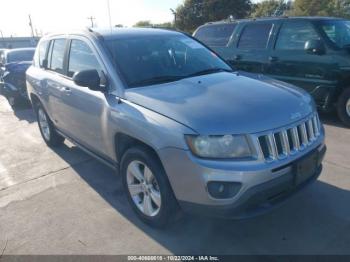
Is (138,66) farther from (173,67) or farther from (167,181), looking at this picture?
(167,181)

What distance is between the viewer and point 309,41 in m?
5.96

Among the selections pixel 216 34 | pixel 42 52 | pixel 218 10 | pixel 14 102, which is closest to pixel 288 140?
pixel 42 52

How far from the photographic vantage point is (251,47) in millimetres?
7125

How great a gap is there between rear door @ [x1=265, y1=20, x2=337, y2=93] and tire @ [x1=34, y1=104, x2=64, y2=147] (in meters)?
4.26

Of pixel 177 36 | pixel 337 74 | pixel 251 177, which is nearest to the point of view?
pixel 251 177

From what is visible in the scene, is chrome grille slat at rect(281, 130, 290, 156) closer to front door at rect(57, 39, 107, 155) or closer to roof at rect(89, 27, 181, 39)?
front door at rect(57, 39, 107, 155)

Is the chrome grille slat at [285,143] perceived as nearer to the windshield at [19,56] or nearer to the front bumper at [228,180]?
the front bumper at [228,180]

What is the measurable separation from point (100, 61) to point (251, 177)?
79.8 inches

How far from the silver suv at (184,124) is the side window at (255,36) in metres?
3.07

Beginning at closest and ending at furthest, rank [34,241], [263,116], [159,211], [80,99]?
1. [263,116]
2. [159,211]
3. [34,241]
4. [80,99]

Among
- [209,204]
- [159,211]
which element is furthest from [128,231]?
[209,204]

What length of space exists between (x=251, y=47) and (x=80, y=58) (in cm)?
424

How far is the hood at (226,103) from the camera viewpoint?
8.52 ft

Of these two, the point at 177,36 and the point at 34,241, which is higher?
the point at 177,36
